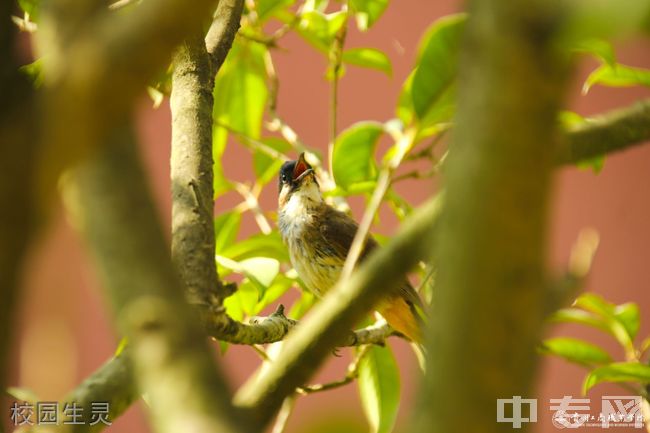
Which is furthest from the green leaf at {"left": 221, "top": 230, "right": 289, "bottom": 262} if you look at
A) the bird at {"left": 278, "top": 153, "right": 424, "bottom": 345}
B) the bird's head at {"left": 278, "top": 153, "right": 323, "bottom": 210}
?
the bird's head at {"left": 278, "top": 153, "right": 323, "bottom": 210}

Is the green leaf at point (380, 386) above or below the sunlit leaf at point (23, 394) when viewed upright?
below

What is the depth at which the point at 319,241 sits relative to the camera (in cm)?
289

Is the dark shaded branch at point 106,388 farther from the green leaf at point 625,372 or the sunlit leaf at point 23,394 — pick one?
the green leaf at point 625,372

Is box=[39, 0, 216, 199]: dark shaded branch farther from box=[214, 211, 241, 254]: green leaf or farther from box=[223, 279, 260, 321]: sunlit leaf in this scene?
box=[214, 211, 241, 254]: green leaf

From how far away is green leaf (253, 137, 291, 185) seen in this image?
7.30ft

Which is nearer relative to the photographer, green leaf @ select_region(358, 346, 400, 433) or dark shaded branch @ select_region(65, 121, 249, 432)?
dark shaded branch @ select_region(65, 121, 249, 432)

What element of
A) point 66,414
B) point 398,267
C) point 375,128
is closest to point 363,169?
point 375,128

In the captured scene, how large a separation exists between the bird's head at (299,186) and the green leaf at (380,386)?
1.12 meters

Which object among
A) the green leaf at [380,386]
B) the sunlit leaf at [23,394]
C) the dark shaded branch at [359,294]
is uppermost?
the dark shaded branch at [359,294]

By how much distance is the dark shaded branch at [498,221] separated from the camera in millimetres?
433

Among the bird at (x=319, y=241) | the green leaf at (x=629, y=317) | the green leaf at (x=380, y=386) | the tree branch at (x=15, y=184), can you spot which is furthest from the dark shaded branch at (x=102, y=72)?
the bird at (x=319, y=241)

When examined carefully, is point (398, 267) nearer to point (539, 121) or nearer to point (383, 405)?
point (539, 121)

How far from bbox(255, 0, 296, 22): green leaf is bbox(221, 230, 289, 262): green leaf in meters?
0.50

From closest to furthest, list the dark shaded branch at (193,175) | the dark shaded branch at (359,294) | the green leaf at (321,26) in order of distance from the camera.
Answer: the dark shaded branch at (359,294)
the dark shaded branch at (193,175)
the green leaf at (321,26)
